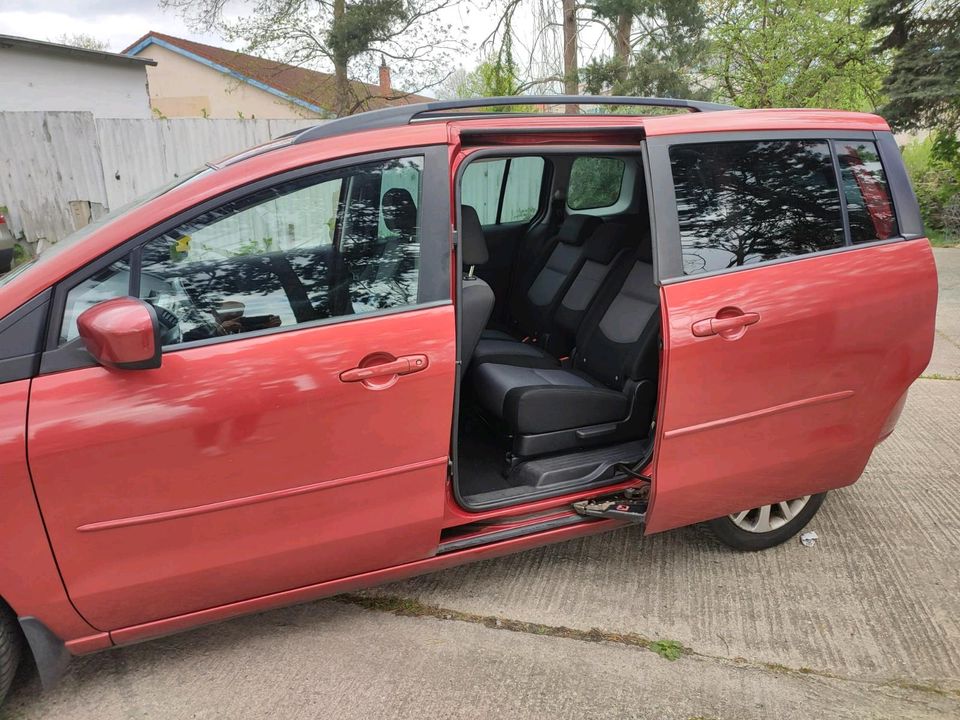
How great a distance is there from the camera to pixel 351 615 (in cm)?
274

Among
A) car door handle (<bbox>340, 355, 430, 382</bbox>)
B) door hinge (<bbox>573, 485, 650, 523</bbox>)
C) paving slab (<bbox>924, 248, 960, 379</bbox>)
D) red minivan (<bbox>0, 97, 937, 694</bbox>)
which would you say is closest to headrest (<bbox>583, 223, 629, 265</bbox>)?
red minivan (<bbox>0, 97, 937, 694</bbox>)

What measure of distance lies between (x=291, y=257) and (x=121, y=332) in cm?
56

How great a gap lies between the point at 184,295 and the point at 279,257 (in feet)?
0.98

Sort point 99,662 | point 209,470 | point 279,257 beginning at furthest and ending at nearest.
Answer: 1. point 99,662
2. point 279,257
3. point 209,470

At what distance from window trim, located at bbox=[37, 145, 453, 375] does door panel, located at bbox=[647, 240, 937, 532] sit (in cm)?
80

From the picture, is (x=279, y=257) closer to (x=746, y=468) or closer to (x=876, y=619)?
(x=746, y=468)

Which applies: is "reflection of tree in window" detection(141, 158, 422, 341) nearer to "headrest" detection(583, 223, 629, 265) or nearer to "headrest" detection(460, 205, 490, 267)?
"headrest" detection(460, 205, 490, 267)

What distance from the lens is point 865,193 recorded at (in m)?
2.77

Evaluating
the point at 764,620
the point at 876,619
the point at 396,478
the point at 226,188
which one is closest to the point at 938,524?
→ the point at 876,619

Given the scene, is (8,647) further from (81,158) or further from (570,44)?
(570,44)

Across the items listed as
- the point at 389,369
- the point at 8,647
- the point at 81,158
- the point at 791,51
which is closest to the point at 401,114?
the point at 389,369

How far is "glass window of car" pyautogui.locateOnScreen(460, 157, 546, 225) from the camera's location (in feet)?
15.2

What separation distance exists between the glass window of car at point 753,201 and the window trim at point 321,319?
33.8 inches

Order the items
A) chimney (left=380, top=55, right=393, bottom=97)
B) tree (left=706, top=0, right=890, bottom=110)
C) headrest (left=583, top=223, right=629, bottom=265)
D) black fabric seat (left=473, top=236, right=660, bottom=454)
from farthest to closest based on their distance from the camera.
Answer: chimney (left=380, top=55, right=393, bottom=97)
tree (left=706, top=0, right=890, bottom=110)
headrest (left=583, top=223, right=629, bottom=265)
black fabric seat (left=473, top=236, right=660, bottom=454)
